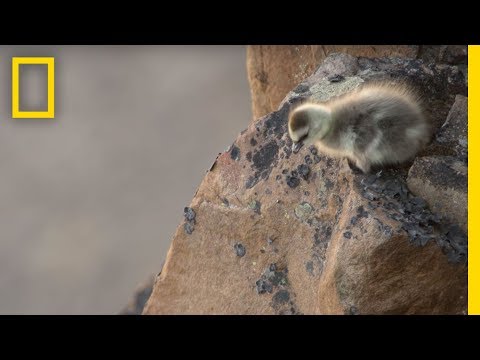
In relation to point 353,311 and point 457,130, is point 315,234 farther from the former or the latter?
point 457,130

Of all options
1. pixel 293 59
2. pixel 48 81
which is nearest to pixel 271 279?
pixel 293 59

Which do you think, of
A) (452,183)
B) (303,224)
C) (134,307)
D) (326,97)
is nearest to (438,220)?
(452,183)

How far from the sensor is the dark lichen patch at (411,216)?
415cm

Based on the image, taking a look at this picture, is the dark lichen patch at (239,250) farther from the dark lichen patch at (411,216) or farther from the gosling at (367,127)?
the dark lichen patch at (411,216)

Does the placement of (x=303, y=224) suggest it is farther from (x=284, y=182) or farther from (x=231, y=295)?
(x=231, y=295)

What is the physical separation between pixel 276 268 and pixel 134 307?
332 centimetres

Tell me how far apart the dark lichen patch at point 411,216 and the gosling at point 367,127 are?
159 mm

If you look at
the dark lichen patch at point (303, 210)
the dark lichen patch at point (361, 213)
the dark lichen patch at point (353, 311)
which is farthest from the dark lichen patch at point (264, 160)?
the dark lichen patch at point (353, 311)

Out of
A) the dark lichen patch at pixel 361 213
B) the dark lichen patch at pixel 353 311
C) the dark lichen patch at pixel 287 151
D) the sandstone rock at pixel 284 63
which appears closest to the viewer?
the dark lichen patch at pixel 353 311

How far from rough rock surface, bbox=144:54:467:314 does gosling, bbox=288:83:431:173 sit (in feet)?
0.29

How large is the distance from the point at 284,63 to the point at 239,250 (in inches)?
75.8

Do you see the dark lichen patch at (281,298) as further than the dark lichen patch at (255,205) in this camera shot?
No

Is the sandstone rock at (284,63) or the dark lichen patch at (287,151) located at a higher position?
the sandstone rock at (284,63)

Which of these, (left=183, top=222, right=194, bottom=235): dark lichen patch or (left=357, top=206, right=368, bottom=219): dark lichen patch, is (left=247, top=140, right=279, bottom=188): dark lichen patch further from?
(left=357, top=206, right=368, bottom=219): dark lichen patch
